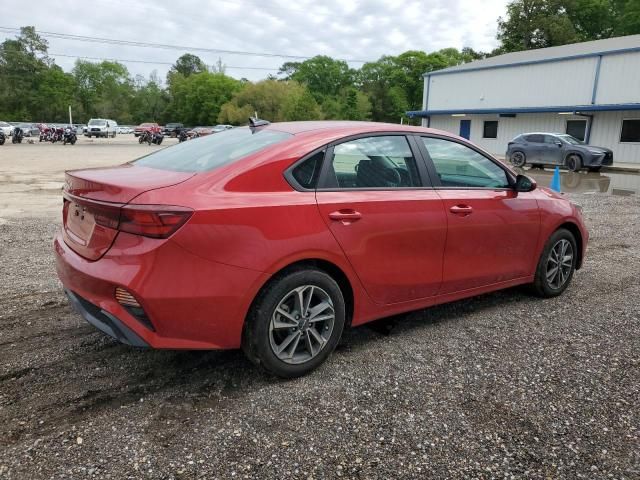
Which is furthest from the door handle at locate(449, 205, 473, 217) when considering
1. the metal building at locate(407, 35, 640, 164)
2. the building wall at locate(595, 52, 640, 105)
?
the building wall at locate(595, 52, 640, 105)

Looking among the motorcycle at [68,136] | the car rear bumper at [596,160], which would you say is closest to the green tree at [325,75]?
the motorcycle at [68,136]

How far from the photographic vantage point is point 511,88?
1282 inches

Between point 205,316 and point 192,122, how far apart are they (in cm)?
9614

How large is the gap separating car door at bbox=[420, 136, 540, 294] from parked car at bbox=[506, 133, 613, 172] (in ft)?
60.7

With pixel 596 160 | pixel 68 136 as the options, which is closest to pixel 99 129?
pixel 68 136

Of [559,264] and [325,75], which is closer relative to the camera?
[559,264]

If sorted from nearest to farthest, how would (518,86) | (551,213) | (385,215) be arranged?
(385,215) < (551,213) < (518,86)

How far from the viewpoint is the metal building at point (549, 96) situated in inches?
1041

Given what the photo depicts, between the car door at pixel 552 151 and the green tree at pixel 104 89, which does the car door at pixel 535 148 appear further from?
the green tree at pixel 104 89

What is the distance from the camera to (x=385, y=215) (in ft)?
11.2

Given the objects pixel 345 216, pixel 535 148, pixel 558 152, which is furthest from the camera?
pixel 535 148

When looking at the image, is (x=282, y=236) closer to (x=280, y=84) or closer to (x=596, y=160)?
(x=596, y=160)

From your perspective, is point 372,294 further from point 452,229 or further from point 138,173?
point 138,173

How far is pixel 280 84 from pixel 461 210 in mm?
71553
